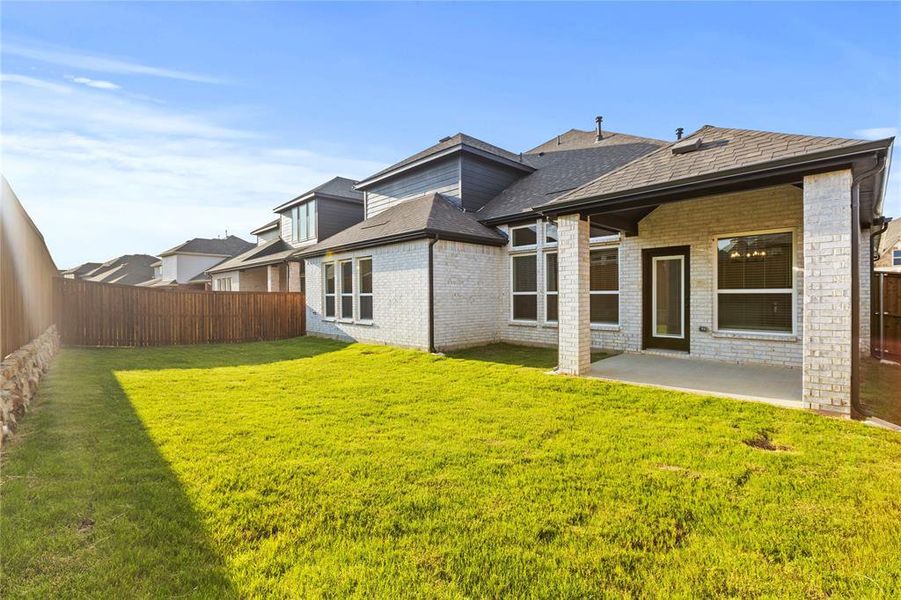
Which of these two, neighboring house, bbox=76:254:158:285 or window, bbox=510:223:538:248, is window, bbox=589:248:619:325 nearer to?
window, bbox=510:223:538:248

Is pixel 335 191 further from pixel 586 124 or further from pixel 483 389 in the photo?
pixel 483 389

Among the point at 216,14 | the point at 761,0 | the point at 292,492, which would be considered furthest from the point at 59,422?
the point at 761,0

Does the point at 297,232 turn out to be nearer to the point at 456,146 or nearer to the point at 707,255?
the point at 456,146

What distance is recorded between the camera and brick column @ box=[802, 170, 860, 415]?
16.7 feet

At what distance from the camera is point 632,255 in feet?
32.5

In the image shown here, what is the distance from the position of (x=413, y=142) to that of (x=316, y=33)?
1067 cm

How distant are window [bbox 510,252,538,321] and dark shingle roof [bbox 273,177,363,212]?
447 inches

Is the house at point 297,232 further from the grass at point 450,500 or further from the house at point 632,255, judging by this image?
the grass at point 450,500

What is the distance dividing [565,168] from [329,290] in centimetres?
953

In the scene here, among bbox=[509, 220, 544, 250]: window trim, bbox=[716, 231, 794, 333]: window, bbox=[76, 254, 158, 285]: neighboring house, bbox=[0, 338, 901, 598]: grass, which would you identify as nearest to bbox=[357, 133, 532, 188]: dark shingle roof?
bbox=[509, 220, 544, 250]: window trim

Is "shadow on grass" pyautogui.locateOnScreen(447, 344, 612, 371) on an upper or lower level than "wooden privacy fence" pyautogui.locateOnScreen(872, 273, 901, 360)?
lower

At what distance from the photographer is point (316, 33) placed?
27.8 feet

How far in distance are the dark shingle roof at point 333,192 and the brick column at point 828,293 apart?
715 inches

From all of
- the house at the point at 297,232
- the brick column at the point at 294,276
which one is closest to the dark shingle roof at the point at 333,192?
the house at the point at 297,232
